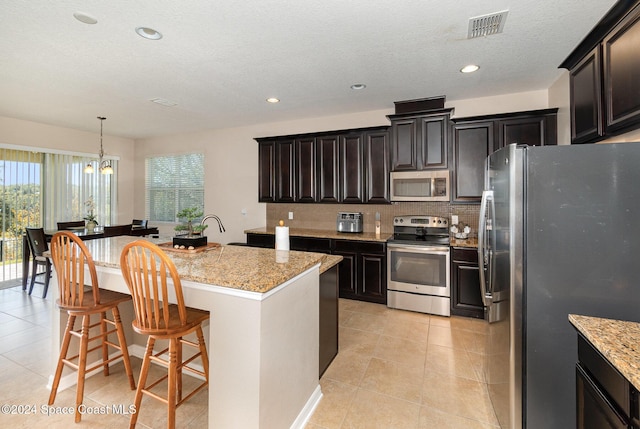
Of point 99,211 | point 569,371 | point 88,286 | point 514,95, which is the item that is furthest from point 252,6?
point 99,211

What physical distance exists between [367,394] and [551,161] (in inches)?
76.3

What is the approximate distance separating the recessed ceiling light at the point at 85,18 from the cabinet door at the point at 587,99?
3.68 m

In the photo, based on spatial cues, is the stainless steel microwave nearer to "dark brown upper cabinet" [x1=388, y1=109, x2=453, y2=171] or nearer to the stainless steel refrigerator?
"dark brown upper cabinet" [x1=388, y1=109, x2=453, y2=171]

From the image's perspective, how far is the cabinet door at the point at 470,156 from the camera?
3.62m

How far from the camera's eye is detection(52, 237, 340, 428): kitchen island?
149cm

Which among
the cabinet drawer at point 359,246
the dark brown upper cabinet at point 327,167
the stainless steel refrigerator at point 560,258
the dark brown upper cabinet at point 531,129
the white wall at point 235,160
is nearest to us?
the stainless steel refrigerator at point 560,258

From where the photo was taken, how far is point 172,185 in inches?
248

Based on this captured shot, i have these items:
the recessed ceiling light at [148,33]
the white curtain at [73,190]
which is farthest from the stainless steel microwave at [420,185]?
the white curtain at [73,190]

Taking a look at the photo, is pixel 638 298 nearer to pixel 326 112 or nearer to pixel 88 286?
pixel 88 286

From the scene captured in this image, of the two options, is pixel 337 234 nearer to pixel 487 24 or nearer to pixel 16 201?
pixel 487 24

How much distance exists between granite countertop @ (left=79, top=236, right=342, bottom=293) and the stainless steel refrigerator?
47.8 inches

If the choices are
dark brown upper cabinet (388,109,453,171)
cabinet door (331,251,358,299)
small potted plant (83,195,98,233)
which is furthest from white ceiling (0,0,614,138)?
cabinet door (331,251,358,299)

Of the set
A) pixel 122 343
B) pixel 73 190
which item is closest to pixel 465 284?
pixel 122 343

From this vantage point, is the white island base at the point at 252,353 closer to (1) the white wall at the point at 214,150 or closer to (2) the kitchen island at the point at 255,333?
(2) the kitchen island at the point at 255,333
